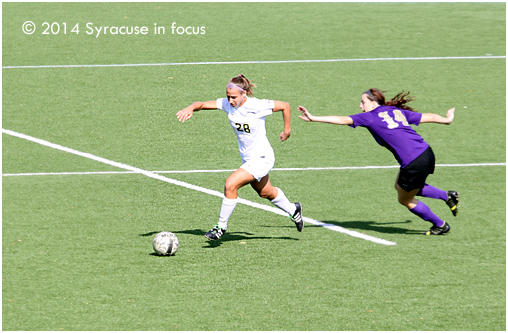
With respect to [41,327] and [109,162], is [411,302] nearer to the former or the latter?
[41,327]

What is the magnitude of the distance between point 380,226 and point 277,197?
1.62 m

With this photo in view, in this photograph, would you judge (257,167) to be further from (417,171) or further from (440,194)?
(440,194)

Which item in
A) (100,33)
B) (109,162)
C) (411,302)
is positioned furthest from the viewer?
(100,33)

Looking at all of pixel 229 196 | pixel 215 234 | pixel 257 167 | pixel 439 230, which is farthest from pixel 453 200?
pixel 215 234

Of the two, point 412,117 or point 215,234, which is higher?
point 412,117

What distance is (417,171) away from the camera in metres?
9.30

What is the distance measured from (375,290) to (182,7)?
17.7 meters

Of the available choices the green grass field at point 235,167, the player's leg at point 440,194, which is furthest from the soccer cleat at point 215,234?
the player's leg at point 440,194

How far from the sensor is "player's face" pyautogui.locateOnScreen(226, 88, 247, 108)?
30.2 ft

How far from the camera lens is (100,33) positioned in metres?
21.9

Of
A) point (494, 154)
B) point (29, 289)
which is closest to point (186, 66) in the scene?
point (494, 154)

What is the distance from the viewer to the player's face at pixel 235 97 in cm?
920

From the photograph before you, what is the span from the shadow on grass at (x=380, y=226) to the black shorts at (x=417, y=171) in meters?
0.83

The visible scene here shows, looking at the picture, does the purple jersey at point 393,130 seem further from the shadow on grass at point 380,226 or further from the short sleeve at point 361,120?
the shadow on grass at point 380,226
